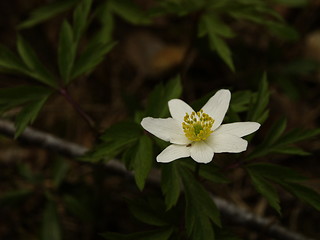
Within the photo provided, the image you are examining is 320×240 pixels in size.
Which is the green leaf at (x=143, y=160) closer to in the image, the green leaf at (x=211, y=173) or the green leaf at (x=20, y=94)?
the green leaf at (x=211, y=173)

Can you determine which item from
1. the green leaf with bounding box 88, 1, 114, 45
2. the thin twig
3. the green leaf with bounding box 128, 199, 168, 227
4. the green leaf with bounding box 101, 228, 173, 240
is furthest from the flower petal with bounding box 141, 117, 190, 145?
the green leaf with bounding box 88, 1, 114, 45

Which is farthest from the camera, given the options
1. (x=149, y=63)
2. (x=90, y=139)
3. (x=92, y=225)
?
(x=149, y=63)

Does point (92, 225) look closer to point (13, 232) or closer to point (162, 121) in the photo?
point (13, 232)

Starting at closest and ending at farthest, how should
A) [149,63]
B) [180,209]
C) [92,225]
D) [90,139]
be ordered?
[180,209] → [92,225] → [90,139] → [149,63]

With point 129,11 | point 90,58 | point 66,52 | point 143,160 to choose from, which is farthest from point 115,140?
point 129,11

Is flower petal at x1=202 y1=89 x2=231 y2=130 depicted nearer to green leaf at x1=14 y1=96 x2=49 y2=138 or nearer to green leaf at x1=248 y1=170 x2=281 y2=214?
green leaf at x1=248 y1=170 x2=281 y2=214

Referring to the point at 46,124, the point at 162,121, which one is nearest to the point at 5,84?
the point at 46,124

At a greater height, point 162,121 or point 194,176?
point 162,121

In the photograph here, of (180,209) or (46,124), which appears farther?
(46,124)
